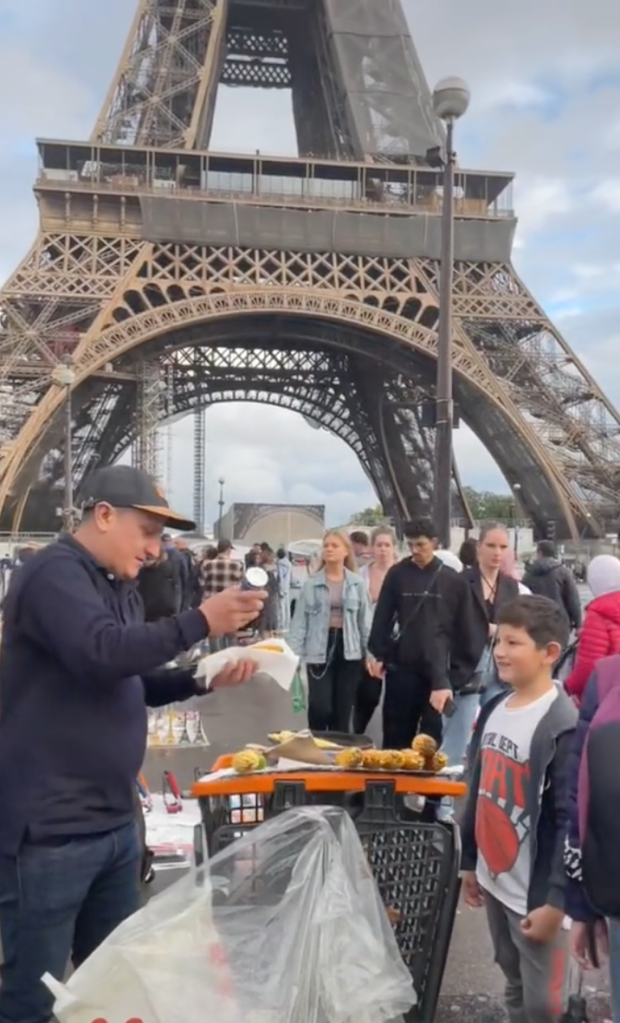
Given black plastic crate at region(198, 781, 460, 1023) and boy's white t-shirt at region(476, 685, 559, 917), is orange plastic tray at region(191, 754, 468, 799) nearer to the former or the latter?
black plastic crate at region(198, 781, 460, 1023)

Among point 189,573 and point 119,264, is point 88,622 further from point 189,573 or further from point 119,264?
point 119,264

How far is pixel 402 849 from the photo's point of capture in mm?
2402

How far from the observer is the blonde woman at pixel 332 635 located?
5.92 metres

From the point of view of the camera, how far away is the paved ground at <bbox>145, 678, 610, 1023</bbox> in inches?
125

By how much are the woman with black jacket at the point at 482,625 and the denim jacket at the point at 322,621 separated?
740mm

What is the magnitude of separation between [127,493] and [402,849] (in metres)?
1.11

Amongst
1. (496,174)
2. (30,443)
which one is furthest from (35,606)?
(496,174)

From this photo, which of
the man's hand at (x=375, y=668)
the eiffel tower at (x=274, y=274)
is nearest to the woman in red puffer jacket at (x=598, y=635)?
the man's hand at (x=375, y=668)

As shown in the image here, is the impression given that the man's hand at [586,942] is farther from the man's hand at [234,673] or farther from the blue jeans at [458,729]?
the blue jeans at [458,729]

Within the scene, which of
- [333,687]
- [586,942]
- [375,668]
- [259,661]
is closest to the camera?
[586,942]

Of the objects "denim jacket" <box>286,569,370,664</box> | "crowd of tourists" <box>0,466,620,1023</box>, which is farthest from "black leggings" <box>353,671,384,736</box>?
"crowd of tourists" <box>0,466,620,1023</box>

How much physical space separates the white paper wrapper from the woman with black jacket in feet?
9.16

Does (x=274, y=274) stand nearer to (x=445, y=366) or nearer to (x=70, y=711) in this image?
(x=445, y=366)

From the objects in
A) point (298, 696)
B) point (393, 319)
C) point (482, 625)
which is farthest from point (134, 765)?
point (393, 319)
